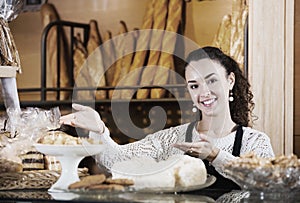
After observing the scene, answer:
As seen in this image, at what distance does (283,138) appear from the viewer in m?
1.91

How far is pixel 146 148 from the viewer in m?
1.85

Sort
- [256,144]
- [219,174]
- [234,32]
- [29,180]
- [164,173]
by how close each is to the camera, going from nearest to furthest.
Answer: [164,173] → [29,180] → [219,174] → [256,144] → [234,32]

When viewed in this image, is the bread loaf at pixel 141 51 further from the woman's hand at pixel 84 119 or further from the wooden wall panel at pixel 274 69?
the woman's hand at pixel 84 119

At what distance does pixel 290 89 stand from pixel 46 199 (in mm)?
959

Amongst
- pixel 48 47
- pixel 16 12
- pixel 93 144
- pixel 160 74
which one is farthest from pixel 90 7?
pixel 93 144

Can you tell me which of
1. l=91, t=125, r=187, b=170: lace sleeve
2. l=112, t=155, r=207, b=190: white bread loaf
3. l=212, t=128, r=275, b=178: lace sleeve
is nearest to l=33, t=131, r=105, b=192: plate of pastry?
l=112, t=155, r=207, b=190: white bread loaf

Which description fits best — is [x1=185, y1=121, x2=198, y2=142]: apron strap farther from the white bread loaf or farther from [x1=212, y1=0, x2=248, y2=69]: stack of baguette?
the white bread loaf

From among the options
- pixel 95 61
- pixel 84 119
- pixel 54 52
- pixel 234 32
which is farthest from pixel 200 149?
pixel 54 52

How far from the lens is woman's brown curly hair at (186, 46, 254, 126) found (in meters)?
1.84

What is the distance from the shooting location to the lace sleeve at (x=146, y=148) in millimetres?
1649

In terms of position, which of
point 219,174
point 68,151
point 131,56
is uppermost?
point 131,56

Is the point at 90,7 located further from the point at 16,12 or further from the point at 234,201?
the point at 234,201

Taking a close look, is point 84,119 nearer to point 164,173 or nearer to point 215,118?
point 164,173

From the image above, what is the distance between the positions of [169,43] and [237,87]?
0.63 meters
